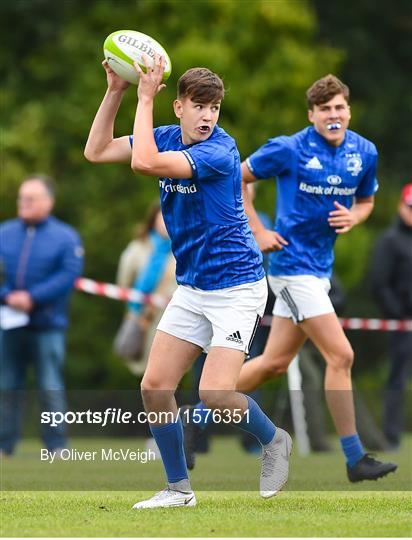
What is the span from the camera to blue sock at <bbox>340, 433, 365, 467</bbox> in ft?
30.8

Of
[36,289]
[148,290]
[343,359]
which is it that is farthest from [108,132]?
[148,290]

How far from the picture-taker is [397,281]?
14602 mm

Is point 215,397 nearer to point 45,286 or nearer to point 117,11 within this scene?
point 45,286

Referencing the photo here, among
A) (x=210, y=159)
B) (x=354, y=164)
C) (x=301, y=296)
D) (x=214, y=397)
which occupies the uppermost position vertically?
(x=210, y=159)

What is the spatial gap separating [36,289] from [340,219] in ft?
12.2

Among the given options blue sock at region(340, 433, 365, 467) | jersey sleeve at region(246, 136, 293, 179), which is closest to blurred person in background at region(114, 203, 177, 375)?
jersey sleeve at region(246, 136, 293, 179)

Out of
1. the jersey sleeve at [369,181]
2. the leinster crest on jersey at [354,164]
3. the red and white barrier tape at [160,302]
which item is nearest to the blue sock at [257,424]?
the leinster crest on jersey at [354,164]

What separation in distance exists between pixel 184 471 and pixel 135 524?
40.0 inches

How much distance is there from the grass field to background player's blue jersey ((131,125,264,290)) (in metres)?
1.22

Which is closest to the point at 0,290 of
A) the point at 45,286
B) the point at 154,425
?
the point at 45,286

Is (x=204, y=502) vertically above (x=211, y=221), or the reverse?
(x=211, y=221)

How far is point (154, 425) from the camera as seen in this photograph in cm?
801

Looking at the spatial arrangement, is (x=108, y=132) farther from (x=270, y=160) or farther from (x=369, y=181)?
(x=369, y=181)

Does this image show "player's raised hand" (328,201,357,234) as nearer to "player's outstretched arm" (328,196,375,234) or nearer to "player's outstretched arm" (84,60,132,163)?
"player's outstretched arm" (328,196,375,234)
